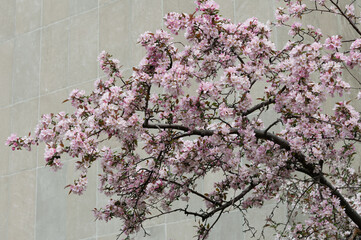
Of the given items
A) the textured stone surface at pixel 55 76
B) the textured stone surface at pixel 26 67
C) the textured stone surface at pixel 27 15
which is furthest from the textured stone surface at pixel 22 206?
the textured stone surface at pixel 27 15

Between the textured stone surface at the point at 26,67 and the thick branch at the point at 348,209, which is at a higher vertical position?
the textured stone surface at the point at 26,67

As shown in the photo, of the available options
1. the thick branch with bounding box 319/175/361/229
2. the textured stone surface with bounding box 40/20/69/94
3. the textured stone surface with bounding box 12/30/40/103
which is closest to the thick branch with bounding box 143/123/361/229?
the thick branch with bounding box 319/175/361/229

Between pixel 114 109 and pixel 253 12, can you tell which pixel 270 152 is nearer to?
pixel 114 109

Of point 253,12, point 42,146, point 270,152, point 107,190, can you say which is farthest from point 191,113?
point 42,146

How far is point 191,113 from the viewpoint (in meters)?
6.21

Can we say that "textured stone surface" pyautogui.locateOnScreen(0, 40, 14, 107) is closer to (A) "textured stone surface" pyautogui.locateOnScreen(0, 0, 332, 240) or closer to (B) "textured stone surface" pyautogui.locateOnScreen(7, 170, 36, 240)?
(A) "textured stone surface" pyautogui.locateOnScreen(0, 0, 332, 240)

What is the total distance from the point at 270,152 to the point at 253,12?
13.2 ft

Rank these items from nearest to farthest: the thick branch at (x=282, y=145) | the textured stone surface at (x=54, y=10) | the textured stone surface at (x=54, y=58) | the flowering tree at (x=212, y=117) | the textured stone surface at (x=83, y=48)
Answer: the flowering tree at (x=212, y=117) → the thick branch at (x=282, y=145) → the textured stone surface at (x=83, y=48) → the textured stone surface at (x=54, y=58) → the textured stone surface at (x=54, y=10)

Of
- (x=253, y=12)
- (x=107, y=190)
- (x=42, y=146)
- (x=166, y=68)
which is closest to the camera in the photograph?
(x=166, y=68)

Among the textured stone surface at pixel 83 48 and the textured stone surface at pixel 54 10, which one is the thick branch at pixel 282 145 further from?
the textured stone surface at pixel 54 10

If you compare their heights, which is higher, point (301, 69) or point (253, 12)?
point (253, 12)

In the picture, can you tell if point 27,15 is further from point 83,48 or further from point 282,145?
point 282,145

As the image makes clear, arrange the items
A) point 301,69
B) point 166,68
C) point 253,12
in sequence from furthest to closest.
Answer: point 253,12, point 166,68, point 301,69

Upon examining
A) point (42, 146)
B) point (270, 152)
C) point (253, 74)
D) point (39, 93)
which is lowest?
point (270, 152)
